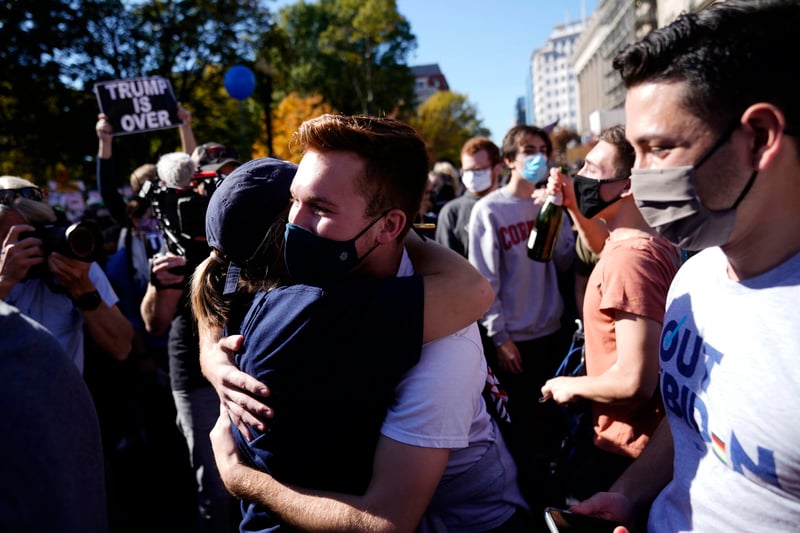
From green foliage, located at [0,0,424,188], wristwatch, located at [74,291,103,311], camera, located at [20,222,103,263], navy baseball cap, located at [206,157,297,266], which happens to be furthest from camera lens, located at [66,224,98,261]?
green foliage, located at [0,0,424,188]

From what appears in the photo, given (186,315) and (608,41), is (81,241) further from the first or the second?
(608,41)

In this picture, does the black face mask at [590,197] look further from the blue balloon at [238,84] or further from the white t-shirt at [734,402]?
the blue balloon at [238,84]

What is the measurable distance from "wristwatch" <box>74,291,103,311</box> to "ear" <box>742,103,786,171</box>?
A: 9.67ft

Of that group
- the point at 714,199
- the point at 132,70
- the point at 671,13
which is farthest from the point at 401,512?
the point at 671,13

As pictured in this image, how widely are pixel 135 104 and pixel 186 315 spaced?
3.29 m

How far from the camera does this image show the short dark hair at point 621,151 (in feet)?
9.59

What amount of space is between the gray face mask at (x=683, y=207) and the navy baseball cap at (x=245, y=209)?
119cm

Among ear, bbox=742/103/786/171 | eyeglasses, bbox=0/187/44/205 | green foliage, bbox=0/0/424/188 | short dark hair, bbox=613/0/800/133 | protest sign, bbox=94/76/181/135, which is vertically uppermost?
green foliage, bbox=0/0/424/188

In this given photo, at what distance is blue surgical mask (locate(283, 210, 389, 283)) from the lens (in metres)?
1.65

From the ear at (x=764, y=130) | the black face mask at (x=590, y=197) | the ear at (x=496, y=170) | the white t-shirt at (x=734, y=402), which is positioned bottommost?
the white t-shirt at (x=734, y=402)

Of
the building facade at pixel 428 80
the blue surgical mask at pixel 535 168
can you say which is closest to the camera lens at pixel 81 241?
the blue surgical mask at pixel 535 168

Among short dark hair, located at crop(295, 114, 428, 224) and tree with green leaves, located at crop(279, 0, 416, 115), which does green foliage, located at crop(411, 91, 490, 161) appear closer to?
tree with green leaves, located at crop(279, 0, 416, 115)

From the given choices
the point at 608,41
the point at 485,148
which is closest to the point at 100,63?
the point at 485,148

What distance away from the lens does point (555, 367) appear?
4.34 m
